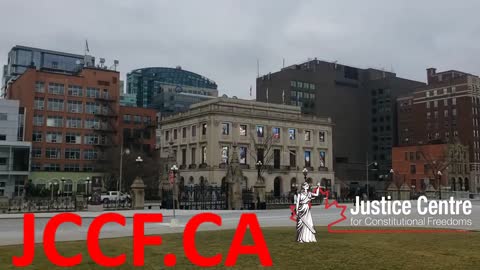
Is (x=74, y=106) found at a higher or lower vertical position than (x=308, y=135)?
higher

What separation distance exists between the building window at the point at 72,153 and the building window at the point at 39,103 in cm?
892

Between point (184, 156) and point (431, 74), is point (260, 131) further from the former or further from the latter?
point (431, 74)

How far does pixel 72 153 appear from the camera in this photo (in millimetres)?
94750

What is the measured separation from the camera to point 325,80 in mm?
148500

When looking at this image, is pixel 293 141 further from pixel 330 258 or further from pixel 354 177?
pixel 330 258

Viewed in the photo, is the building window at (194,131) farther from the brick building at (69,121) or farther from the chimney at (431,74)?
the chimney at (431,74)

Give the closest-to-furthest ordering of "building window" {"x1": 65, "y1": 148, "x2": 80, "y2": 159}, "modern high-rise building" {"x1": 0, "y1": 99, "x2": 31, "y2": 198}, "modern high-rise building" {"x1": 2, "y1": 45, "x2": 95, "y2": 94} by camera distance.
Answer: "modern high-rise building" {"x1": 0, "y1": 99, "x2": 31, "y2": 198} → "building window" {"x1": 65, "y1": 148, "x2": 80, "y2": 159} → "modern high-rise building" {"x1": 2, "y1": 45, "x2": 95, "y2": 94}

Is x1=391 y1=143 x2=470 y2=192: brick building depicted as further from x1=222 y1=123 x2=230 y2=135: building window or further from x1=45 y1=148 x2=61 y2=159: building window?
x1=45 y1=148 x2=61 y2=159: building window

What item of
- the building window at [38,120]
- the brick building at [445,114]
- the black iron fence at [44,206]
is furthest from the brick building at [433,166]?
the black iron fence at [44,206]

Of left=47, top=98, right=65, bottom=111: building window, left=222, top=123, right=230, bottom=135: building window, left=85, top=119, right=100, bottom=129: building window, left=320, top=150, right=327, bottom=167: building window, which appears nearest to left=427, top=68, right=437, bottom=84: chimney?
left=320, top=150, right=327, bottom=167: building window

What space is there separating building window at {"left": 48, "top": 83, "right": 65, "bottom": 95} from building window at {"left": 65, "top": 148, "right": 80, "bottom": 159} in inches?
419

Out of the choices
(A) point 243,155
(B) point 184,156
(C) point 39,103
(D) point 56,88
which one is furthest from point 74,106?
(A) point 243,155

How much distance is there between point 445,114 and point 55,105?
8942cm

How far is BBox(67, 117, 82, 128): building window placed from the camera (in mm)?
94875
